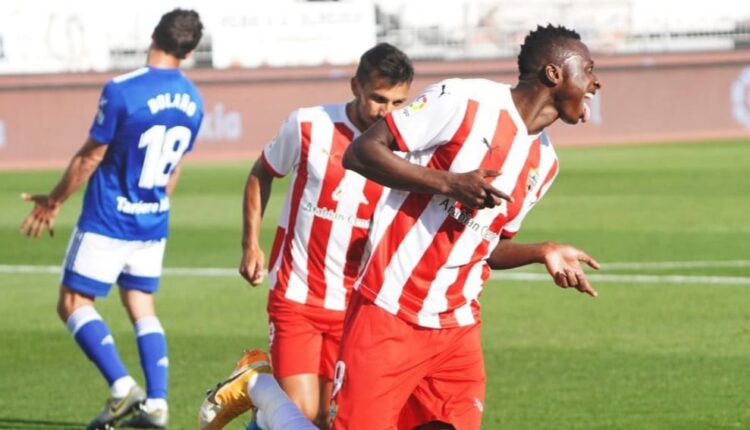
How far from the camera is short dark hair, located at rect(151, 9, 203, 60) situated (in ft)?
30.7

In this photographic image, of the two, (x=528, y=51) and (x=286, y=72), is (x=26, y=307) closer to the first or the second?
(x=528, y=51)

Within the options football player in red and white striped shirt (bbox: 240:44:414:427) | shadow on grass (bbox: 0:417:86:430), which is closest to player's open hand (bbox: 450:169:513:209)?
football player in red and white striped shirt (bbox: 240:44:414:427)

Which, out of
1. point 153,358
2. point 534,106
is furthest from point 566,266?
point 153,358

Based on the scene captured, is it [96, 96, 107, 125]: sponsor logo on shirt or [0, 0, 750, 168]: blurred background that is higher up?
[96, 96, 107, 125]: sponsor logo on shirt

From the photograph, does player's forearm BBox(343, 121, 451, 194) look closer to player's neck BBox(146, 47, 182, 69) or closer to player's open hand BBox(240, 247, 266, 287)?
player's open hand BBox(240, 247, 266, 287)

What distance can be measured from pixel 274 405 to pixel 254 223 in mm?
1337

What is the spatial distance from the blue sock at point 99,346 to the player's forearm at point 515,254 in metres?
3.45

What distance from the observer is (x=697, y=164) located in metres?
27.6

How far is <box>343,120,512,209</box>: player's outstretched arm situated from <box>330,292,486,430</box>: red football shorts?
572 mm

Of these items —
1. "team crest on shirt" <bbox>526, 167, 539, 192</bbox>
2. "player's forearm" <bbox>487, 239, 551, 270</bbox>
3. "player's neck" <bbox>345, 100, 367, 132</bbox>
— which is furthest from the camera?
"player's neck" <bbox>345, 100, 367, 132</bbox>

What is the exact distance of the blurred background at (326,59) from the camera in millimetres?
31703

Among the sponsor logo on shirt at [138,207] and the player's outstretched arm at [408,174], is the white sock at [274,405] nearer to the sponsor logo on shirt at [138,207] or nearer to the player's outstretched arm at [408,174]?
the player's outstretched arm at [408,174]

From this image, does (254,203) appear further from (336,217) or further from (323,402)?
(323,402)

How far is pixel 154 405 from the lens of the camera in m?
9.09
